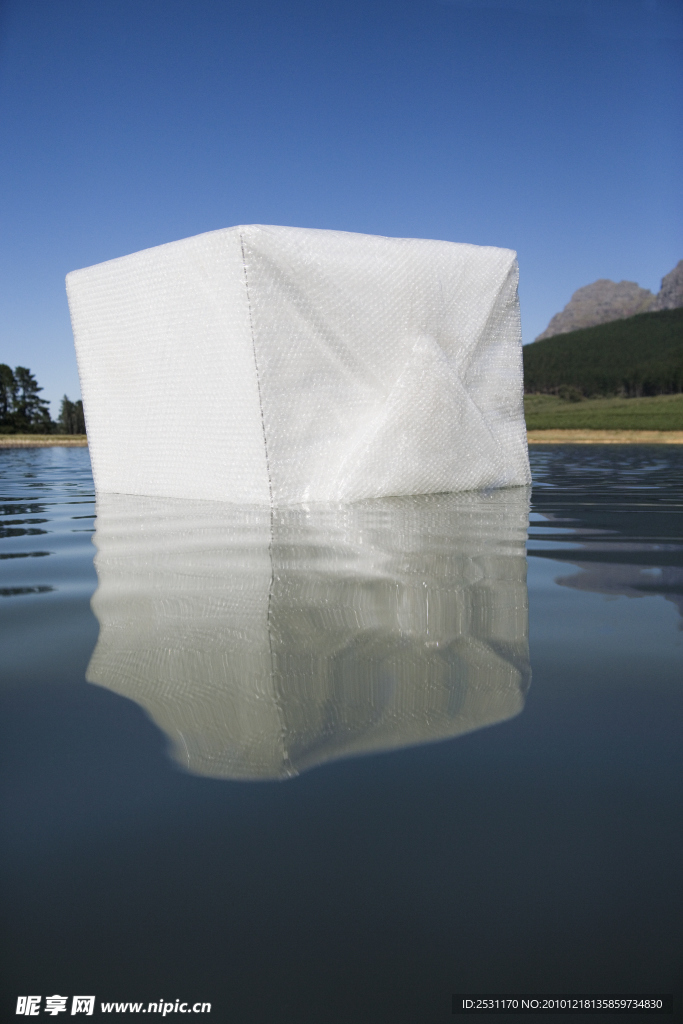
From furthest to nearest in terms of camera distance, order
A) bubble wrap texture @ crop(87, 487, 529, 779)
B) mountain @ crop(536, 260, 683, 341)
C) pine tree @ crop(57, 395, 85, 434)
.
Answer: mountain @ crop(536, 260, 683, 341)
pine tree @ crop(57, 395, 85, 434)
bubble wrap texture @ crop(87, 487, 529, 779)

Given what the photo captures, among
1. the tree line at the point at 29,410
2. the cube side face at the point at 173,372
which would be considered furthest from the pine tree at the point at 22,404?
the cube side face at the point at 173,372

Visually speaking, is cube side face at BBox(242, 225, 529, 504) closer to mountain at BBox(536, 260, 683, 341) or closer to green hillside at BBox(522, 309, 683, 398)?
green hillside at BBox(522, 309, 683, 398)

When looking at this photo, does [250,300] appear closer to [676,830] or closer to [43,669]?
[43,669]

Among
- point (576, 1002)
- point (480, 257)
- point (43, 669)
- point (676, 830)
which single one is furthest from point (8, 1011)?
point (480, 257)

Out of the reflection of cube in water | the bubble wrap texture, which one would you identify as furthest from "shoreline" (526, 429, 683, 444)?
the bubble wrap texture

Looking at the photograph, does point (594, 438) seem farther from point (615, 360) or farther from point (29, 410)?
point (615, 360)

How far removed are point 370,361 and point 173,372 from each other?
91 cm

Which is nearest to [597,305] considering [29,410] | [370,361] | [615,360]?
[615,360]

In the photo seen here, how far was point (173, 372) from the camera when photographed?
352cm

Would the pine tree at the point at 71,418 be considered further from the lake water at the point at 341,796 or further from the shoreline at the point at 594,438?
the lake water at the point at 341,796

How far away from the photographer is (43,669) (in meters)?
1.03

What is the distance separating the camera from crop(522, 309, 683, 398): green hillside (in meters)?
47.3

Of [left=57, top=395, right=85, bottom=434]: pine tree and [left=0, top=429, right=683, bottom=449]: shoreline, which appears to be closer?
[left=0, top=429, right=683, bottom=449]: shoreline

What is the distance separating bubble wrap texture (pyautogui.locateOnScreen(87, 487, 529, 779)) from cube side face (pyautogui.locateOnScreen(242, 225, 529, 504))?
1.01m
